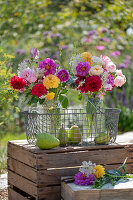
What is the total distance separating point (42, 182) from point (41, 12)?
608 cm

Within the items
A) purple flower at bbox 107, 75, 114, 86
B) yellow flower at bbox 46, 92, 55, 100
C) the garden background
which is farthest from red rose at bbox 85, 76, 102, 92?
the garden background

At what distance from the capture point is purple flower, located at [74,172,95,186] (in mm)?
2143

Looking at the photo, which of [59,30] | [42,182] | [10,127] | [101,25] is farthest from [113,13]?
[42,182]

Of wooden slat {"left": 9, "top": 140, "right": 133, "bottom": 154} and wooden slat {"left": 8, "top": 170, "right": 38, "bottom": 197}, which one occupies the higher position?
wooden slat {"left": 9, "top": 140, "right": 133, "bottom": 154}

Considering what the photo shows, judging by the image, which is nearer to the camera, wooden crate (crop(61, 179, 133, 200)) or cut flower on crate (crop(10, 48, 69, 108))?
wooden crate (crop(61, 179, 133, 200))

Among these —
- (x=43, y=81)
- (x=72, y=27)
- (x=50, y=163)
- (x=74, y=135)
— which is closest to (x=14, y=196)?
(x=50, y=163)

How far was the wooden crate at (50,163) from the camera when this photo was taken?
7.51 ft

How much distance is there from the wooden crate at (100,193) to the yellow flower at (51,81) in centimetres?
67

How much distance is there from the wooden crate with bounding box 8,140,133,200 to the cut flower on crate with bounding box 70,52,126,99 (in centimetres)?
41

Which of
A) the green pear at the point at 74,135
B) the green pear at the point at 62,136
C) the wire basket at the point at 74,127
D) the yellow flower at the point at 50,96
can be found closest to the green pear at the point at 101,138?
the wire basket at the point at 74,127

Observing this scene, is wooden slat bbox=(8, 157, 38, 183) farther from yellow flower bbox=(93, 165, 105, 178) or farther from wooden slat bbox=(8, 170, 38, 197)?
yellow flower bbox=(93, 165, 105, 178)

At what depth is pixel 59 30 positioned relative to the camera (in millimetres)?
7586

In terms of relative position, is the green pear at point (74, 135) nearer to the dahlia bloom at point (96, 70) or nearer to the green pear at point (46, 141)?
the green pear at point (46, 141)

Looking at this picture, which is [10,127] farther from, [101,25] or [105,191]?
[101,25]
